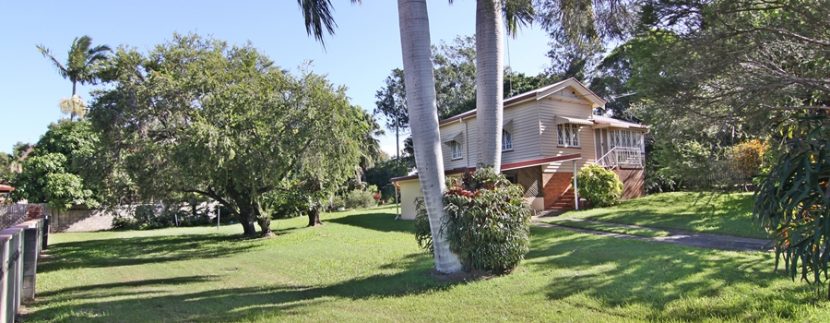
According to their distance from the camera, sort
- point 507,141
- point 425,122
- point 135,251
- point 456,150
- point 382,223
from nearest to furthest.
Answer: point 425,122 → point 135,251 → point 382,223 → point 507,141 → point 456,150

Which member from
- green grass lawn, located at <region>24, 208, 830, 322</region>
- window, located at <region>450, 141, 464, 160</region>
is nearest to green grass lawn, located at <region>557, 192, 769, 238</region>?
green grass lawn, located at <region>24, 208, 830, 322</region>

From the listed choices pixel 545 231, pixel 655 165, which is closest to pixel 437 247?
pixel 545 231

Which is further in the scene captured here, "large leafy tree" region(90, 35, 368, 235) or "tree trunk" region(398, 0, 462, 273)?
"large leafy tree" region(90, 35, 368, 235)

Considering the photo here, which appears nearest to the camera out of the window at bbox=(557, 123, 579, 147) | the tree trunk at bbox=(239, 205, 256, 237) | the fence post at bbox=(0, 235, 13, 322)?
the fence post at bbox=(0, 235, 13, 322)

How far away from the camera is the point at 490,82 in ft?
33.5

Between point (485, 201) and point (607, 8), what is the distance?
393 cm

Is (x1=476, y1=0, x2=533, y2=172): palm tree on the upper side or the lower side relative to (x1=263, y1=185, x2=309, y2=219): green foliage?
upper

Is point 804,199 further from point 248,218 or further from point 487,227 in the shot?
point 248,218

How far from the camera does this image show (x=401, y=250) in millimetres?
13445

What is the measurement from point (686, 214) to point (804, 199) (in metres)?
13.7

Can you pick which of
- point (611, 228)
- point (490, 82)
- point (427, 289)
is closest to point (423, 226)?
point (427, 289)

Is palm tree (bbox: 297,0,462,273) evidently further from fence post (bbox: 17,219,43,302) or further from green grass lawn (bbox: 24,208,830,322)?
fence post (bbox: 17,219,43,302)

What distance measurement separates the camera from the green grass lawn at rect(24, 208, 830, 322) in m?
6.33

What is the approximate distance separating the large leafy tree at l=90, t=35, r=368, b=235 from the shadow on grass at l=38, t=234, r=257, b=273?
6.59 ft
